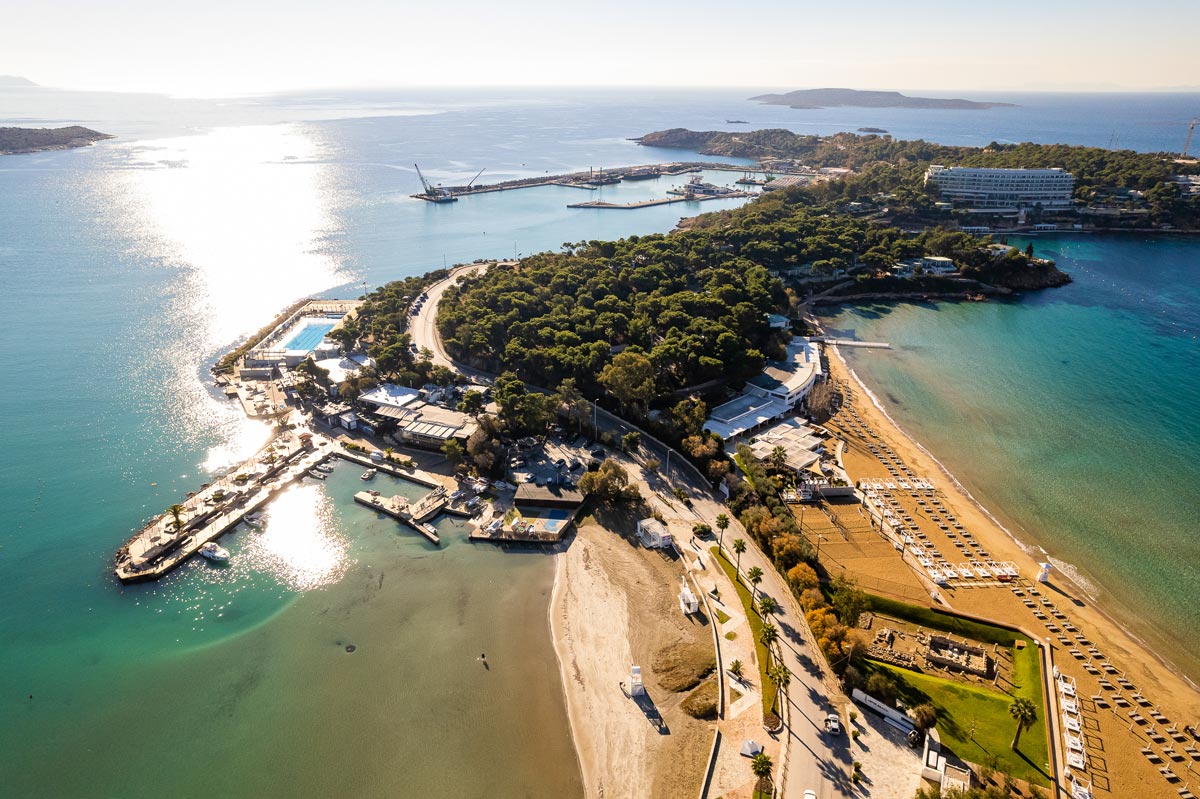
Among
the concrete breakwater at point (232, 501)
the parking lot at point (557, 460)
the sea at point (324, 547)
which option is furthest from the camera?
the parking lot at point (557, 460)

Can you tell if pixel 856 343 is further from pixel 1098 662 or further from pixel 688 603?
pixel 688 603

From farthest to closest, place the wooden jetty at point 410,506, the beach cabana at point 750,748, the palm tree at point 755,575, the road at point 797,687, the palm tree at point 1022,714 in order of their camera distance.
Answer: the wooden jetty at point 410,506, the palm tree at point 755,575, the beach cabana at point 750,748, the palm tree at point 1022,714, the road at point 797,687

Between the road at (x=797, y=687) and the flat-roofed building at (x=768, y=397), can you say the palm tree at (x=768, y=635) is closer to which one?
the road at (x=797, y=687)

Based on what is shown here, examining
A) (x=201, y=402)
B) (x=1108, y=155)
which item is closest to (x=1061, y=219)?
(x=1108, y=155)

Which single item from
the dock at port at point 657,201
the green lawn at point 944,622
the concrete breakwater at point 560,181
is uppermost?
the concrete breakwater at point 560,181

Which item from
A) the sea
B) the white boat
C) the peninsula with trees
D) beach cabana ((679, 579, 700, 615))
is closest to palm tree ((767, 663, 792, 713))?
beach cabana ((679, 579, 700, 615))

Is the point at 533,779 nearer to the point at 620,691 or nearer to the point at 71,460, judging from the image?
the point at 620,691

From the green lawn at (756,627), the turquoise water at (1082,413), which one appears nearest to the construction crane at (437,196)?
the turquoise water at (1082,413)
